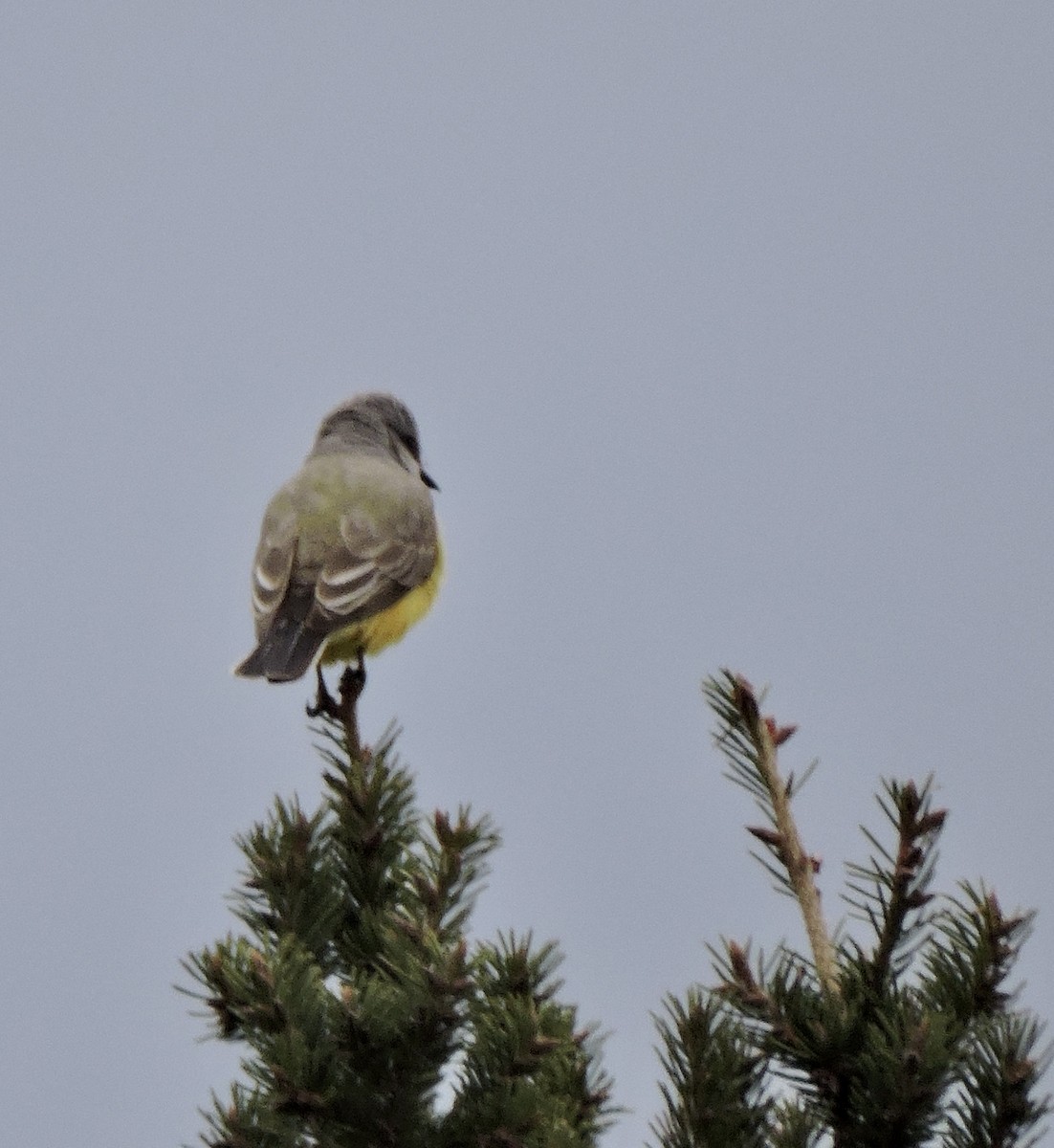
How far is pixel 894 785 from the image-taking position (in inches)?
115

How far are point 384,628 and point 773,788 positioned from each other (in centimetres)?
424

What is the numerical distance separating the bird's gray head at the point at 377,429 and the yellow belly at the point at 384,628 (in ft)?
5.08

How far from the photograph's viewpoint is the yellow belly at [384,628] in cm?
704

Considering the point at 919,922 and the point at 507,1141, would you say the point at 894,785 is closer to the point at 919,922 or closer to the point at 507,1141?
the point at 919,922

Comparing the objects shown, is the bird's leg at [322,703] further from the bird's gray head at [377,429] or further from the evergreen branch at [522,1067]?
the bird's gray head at [377,429]

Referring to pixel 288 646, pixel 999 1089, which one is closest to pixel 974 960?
pixel 999 1089

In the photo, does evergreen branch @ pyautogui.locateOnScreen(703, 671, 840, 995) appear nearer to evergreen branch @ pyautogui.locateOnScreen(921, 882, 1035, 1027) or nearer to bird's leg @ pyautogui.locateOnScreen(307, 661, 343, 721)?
evergreen branch @ pyautogui.locateOnScreen(921, 882, 1035, 1027)

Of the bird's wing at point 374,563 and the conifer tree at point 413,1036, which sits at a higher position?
the bird's wing at point 374,563

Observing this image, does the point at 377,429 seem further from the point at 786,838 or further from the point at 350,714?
the point at 786,838

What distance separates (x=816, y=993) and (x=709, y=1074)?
0.79ft

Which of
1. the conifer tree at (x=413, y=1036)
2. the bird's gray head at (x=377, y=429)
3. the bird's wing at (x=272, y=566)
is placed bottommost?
the conifer tree at (x=413, y=1036)

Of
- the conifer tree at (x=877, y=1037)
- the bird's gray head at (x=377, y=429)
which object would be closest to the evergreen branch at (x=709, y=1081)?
the conifer tree at (x=877, y=1037)

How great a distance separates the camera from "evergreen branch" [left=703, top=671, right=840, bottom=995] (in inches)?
120

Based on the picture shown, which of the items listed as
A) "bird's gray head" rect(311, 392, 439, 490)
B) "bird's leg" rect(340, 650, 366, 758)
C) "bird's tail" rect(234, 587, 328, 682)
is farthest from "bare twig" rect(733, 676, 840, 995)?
"bird's gray head" rect(311, 392, 439, 490)
